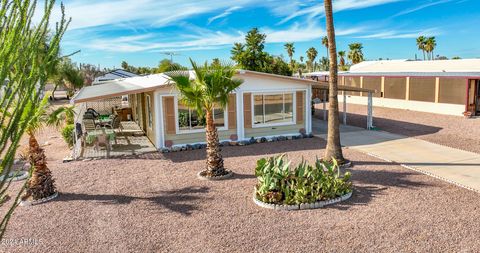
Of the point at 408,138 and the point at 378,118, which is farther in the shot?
the point at 378,118

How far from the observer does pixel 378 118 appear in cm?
2355

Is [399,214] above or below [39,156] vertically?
below

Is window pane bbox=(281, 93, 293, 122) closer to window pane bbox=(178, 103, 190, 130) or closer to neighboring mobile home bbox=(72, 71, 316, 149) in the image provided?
Answer: neighboring mobile home bbox=(72, 71, 316, 149)

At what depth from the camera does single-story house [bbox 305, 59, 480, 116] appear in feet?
76.2

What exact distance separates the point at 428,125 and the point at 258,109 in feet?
32.1

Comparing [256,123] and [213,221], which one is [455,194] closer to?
[213,221]

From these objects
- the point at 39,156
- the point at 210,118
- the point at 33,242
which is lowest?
the point at 33,242

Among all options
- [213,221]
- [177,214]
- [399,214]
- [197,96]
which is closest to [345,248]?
[399,214]

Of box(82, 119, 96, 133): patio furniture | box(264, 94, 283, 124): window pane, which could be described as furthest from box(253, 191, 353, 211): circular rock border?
box(82, 119, 96, 133): patio furniture

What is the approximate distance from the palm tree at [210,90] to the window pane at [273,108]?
227 inches

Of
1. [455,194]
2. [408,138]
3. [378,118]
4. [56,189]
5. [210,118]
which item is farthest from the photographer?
[378,118]

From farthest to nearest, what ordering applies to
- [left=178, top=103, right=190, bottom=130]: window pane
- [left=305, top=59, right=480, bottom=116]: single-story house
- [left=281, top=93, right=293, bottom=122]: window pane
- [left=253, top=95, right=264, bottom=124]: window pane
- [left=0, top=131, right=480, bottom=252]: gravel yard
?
1. [left=305, top=59, right=480, bottom=116]: single-story house
2. [left=281, top=93, right=293, bottom=122]: window pane
3. [left=253, top=95, right=264, bottom=124]: window pane
4. [left=178, top=103, right=190, bottom=130]: window pane
5. [left=0, top=131, right=480, bottom=252]: gravel yard

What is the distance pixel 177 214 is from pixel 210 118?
3.66 m

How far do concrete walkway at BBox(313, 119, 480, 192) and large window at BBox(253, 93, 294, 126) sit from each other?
2025 mm
